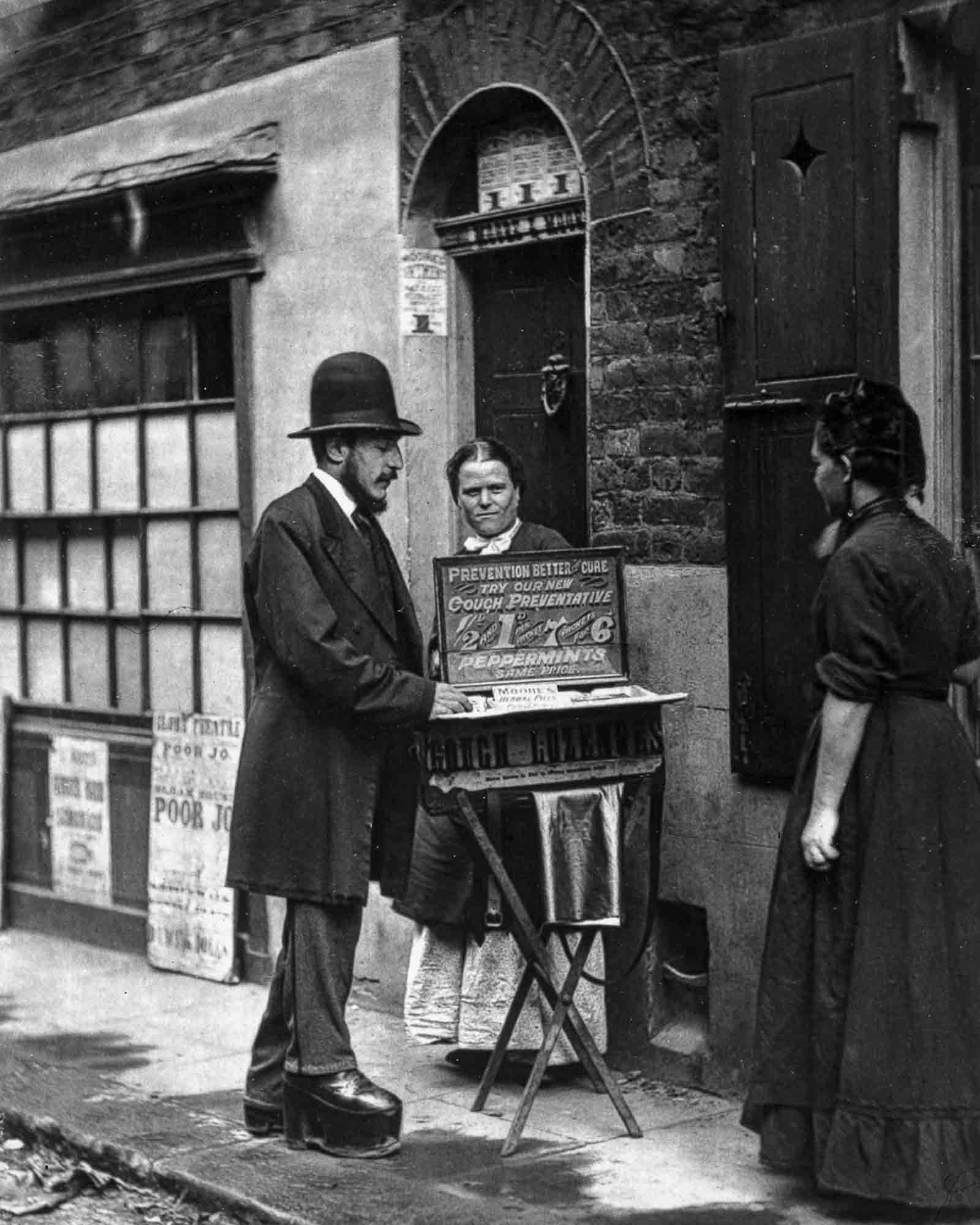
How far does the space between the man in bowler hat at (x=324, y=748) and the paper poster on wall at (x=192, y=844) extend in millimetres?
2561

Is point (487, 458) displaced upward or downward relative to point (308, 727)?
upward

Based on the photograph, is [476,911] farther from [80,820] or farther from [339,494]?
[80,820]

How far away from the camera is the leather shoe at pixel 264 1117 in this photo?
6094 mm

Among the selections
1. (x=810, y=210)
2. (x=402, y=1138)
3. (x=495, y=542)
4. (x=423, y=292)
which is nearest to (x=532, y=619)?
(x=495, y=542)

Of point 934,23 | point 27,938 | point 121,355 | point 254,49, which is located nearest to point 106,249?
point 121,355

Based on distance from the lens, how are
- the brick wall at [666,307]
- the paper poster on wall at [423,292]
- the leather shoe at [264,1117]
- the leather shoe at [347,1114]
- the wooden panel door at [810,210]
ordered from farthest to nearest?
the paper poster on wall at [423,292]
the brick wall at [666,307]
the leather shoe at [264,1117]
the leather shoe at [347,1114]
the wooden panel door at [810,210]

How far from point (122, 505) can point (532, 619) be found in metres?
3.85

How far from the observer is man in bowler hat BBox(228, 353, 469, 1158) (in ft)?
18.9

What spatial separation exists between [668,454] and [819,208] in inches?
38.6

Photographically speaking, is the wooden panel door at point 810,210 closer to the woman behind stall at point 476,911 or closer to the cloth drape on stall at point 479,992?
the woman behind stall at point 476,911

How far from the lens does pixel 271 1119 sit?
20.0 feet

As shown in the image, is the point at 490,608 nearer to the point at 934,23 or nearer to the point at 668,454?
the point at 668,454

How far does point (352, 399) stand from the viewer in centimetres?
588

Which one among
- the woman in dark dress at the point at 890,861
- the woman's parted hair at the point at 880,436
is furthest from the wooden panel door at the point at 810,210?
the woman in dark dress at the point at 890,861
